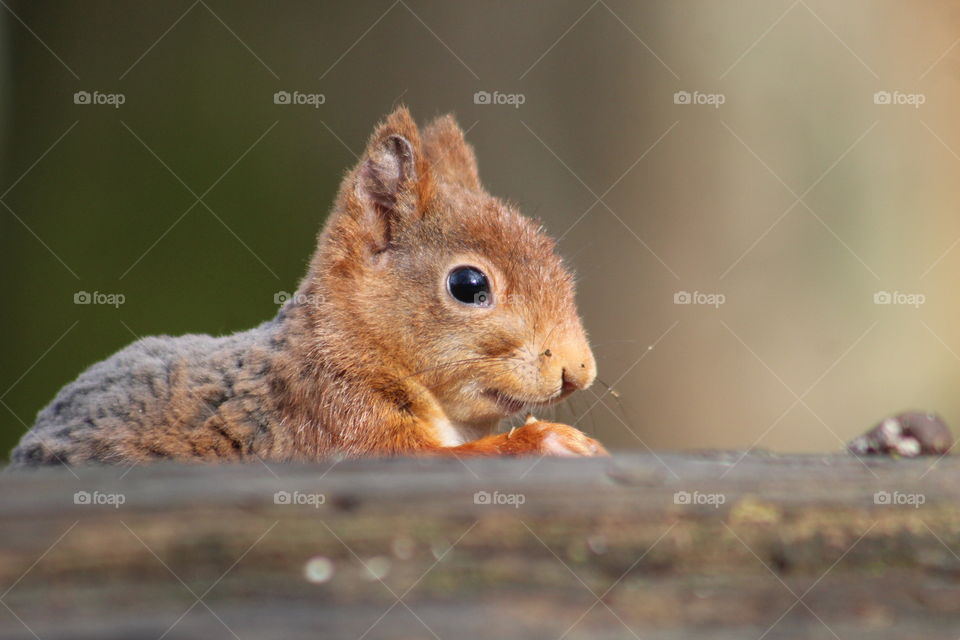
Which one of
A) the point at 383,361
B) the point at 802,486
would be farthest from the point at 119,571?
the point at 383,361

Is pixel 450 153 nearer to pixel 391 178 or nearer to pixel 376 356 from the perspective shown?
pixel 391 178

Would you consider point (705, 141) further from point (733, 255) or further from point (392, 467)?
point (392, 467)

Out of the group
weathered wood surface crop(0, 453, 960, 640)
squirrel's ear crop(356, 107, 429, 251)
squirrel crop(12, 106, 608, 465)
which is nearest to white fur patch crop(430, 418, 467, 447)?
squirrel crop(12, 106, 608, 465)

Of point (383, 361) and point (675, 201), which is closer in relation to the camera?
point (383, 361)

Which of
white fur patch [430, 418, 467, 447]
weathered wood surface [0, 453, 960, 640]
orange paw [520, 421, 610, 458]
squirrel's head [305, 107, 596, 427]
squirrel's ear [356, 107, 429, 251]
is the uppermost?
squirrel's ear [356, 107, 429, 251]

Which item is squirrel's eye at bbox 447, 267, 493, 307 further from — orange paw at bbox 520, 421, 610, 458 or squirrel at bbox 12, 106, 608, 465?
orange paw at bbox 520, 421, 610, 458

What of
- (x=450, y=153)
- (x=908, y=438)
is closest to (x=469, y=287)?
(x=450, y=153)
